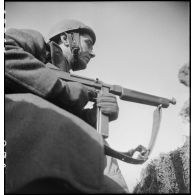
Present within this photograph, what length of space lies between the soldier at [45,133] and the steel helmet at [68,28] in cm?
82

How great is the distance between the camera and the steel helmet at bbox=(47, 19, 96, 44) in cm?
335

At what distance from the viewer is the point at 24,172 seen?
159cm

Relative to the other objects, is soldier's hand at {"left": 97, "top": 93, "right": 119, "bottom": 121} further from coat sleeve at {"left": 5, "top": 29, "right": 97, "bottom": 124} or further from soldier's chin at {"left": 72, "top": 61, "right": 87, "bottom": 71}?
soldier's chin at {"left": 72, "top": 61, "right": 87, "bottom": 71}

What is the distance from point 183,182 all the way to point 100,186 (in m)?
2.25

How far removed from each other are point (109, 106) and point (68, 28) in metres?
1.36

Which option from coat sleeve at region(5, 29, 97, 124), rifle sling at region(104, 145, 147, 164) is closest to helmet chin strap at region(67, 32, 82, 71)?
coat sleeve at region(5, 29, 97, 124)

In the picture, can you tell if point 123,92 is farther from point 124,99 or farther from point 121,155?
point 121,155

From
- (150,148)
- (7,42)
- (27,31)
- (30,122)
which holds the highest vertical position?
(27,31)

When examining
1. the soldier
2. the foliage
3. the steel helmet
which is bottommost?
the foliage

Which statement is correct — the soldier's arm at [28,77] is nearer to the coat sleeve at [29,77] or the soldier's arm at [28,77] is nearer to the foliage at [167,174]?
the coat sleeve at [29,77]

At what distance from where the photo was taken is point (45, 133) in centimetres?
180
